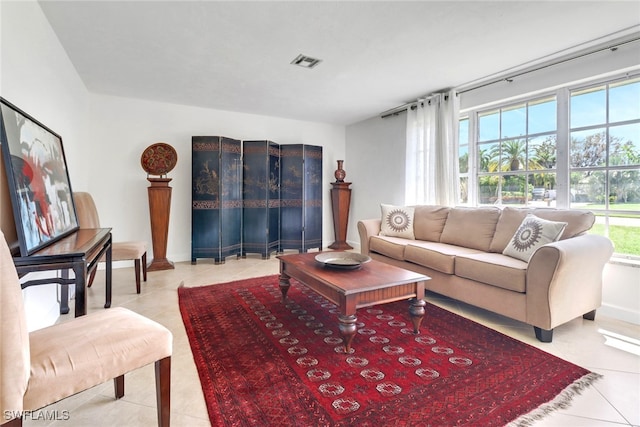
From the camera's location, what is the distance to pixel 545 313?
6.61ft

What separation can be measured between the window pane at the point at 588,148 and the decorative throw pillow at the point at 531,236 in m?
0.84

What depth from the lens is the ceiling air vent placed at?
2.84 meters

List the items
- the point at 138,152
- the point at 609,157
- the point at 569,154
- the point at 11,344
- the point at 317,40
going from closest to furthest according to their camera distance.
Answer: the point at 11,344
the point at 317,40
the point at 609,157
the point at 569,154
the point at 138,152

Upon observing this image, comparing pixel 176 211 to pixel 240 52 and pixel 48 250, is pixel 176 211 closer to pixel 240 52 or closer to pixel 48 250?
pixel 240 52

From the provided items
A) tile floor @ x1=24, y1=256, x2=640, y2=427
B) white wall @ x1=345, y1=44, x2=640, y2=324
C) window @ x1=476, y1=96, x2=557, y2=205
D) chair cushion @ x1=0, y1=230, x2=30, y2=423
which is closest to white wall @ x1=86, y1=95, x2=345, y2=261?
tile floor @ x1=24, y1=256, x2=640, y2=427

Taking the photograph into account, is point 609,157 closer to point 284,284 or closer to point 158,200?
point 284,284

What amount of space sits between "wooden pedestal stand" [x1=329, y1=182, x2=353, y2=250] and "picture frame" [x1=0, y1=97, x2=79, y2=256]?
379cm

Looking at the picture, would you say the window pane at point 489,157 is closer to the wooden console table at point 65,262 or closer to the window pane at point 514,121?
the window pane at point 514,121

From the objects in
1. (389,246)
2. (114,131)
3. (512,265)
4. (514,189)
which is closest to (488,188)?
(514,189)

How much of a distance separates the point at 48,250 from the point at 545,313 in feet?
9.79

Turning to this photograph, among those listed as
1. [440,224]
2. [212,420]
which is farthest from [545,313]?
[212,420]

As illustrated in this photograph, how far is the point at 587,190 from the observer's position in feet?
9.21

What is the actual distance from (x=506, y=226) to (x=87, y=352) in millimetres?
3101

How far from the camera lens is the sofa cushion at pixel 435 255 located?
8.70ft
